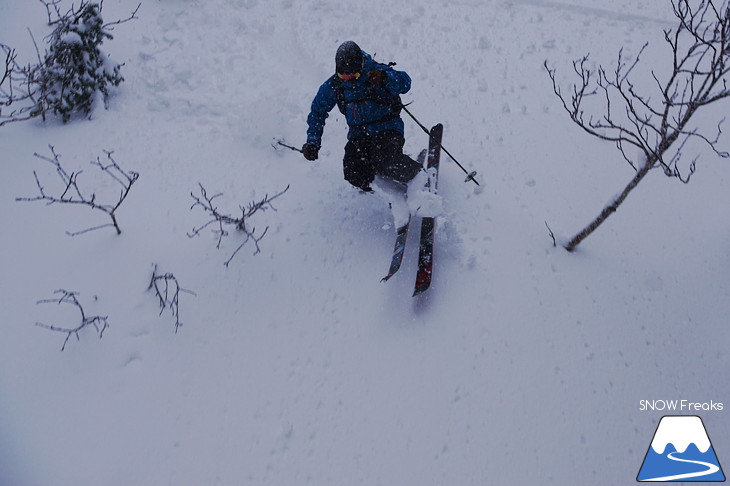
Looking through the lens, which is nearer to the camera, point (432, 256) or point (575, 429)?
point (575, 429)

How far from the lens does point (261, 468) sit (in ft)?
12.2

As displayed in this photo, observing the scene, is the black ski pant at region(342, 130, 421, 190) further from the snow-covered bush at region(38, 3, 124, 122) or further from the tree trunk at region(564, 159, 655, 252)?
the snow-covered bush at region(38, 3, 124, 122)

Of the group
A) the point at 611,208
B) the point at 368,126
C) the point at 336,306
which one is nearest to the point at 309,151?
the point at 368,126

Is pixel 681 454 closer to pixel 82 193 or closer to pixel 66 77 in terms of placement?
pixel 82 193

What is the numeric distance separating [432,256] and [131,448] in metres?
3.49

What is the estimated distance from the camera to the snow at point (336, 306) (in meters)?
3.80

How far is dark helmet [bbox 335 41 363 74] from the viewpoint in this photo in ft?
14.4

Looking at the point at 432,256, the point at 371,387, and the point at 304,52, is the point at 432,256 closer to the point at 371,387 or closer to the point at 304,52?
the point at 371,387

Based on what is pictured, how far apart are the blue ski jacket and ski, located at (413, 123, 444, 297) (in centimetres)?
80

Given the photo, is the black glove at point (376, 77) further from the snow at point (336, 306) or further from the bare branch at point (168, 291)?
the bare branch at point (168, 291)

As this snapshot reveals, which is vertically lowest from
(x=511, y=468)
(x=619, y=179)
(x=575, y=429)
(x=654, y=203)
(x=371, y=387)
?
(x=511, y=468)

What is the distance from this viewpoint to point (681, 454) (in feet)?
12.8

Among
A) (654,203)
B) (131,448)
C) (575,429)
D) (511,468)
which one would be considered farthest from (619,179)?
(131,448)

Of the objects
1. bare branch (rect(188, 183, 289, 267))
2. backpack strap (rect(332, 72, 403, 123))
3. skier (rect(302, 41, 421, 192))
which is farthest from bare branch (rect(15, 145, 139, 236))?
backpack strap (rect(332, 72, 403, 123))
